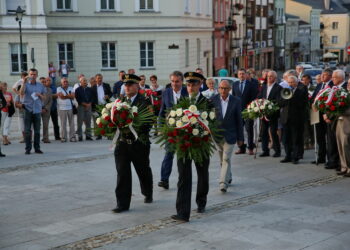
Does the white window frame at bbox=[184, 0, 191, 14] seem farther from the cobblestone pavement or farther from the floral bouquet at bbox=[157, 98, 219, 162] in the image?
the floral bouquet at bbox=[157, 98, 219, 162]

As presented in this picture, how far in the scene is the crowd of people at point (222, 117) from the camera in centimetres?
912

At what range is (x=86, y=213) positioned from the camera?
9.01 m

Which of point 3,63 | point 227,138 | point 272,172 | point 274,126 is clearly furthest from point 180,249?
point 3,63

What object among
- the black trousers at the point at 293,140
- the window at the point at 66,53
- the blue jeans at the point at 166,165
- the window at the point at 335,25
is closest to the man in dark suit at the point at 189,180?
the blue jeans at the point at 166,165

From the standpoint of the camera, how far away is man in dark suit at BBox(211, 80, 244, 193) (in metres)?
10.2

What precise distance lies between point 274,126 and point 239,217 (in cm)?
588

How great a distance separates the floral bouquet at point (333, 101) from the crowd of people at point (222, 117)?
0.18 metres

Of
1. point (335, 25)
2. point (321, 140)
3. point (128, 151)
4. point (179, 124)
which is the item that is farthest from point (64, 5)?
point (335, 25)

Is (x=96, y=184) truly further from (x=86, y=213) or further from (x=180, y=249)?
(x=180, y=249)

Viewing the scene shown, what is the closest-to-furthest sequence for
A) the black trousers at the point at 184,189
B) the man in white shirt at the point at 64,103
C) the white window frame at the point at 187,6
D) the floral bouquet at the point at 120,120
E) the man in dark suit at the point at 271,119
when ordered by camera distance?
the black trousers at the point at 184,189 < the floral bouquet at the point at 120,120 < the man in dark suit at the point at 271,119 < the man in white shirt at the point at 64,103 < the white window frame at the point at 187,6

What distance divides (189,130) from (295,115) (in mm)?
5896

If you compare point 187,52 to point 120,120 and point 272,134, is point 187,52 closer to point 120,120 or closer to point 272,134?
point 272,134

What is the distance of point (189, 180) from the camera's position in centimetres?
→ 854

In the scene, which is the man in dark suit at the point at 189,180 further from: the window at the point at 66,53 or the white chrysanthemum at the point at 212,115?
the window at the point at 66,53
